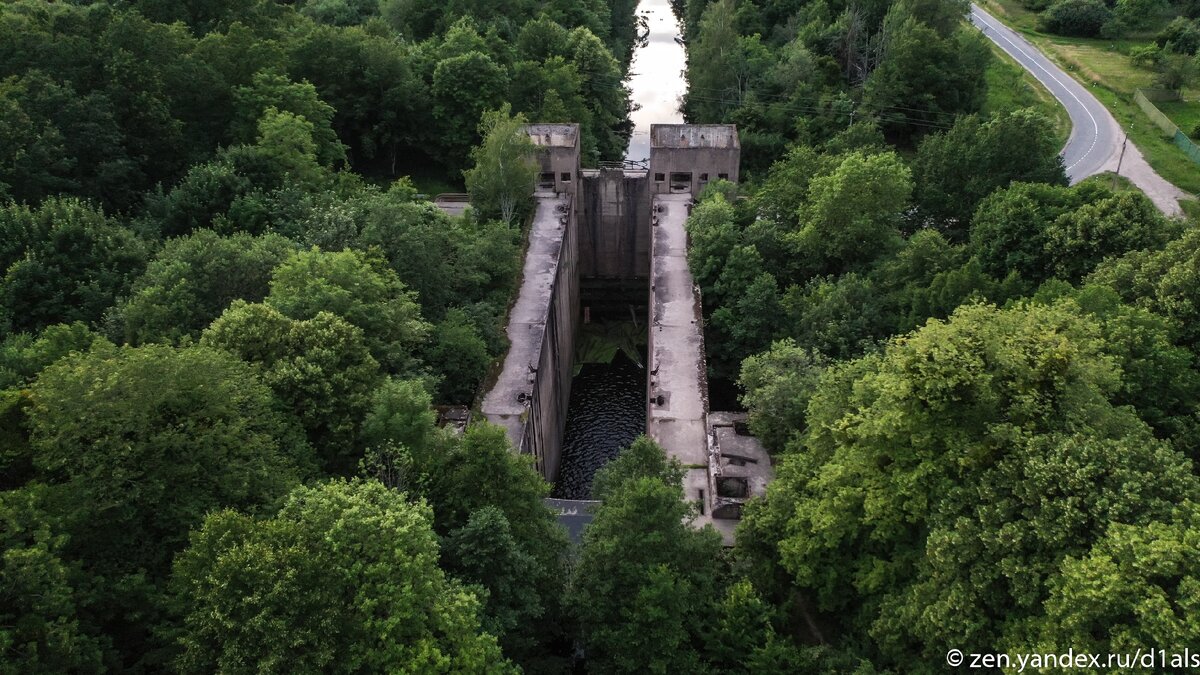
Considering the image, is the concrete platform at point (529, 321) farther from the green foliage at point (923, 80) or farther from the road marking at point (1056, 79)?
the road marking at point (1056, 79)

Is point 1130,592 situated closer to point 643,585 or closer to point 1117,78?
point 643,585

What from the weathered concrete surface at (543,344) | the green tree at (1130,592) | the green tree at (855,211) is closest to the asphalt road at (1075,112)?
A: the green tree at (855,211)

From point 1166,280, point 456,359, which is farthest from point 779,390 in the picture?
point 1166,280

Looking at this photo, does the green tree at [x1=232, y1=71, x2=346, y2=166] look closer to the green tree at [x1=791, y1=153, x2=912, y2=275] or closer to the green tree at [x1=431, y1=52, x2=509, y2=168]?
the green tree at [x1=431, y1=52, x2=509, y2=168]

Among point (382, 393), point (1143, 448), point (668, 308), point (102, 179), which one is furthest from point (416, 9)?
point (1143, 448)

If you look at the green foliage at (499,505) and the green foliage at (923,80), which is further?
the green foliage at (923,80)

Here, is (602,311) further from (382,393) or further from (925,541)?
(925,541)
